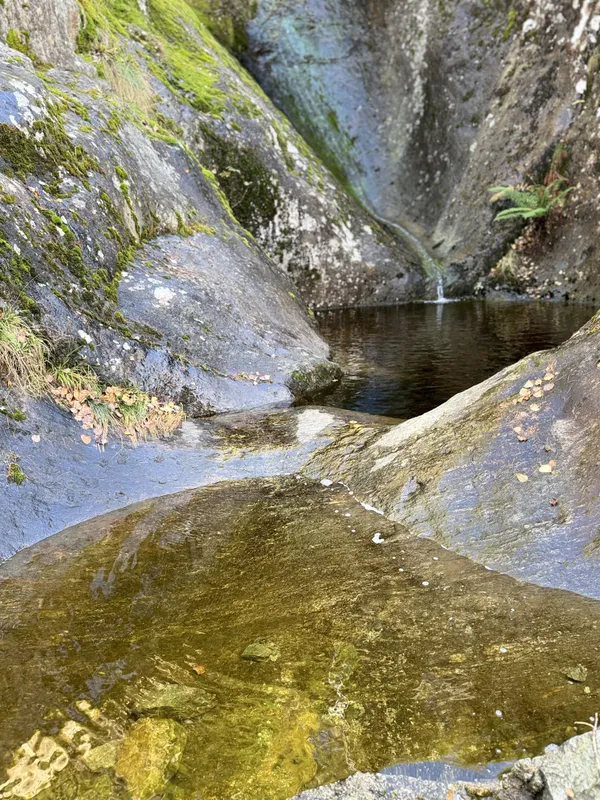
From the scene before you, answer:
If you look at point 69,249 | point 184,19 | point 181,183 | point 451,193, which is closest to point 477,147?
point 451,193

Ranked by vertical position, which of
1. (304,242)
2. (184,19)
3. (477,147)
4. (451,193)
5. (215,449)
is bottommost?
(215,449)

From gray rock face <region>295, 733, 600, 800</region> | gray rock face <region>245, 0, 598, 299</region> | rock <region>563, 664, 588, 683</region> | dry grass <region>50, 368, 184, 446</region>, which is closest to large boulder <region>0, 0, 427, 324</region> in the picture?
gray rock face <region>245, 0, 598, 299</region>

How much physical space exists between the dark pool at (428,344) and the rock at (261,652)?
5.03 metres

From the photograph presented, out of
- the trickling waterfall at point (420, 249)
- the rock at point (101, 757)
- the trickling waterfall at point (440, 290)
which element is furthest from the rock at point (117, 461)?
the trickling waterfall at point (420, 249)

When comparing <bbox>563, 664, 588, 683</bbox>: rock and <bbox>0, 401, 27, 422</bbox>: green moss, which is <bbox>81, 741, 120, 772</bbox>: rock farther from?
<bbox>0, 401, 27, 422</bbox>: green moss

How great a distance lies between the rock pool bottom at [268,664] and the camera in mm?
2326

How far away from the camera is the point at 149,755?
93.0 inches

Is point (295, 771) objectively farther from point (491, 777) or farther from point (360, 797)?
point (491, 777)

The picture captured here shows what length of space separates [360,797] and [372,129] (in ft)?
78.2

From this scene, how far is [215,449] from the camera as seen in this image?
6.13 metres

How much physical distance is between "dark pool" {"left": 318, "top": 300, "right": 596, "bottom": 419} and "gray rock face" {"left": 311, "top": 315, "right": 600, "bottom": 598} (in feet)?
8.27

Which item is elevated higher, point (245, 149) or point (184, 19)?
point (184, 19)

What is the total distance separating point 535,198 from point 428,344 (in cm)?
765

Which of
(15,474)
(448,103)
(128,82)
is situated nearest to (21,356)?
(15,474)
